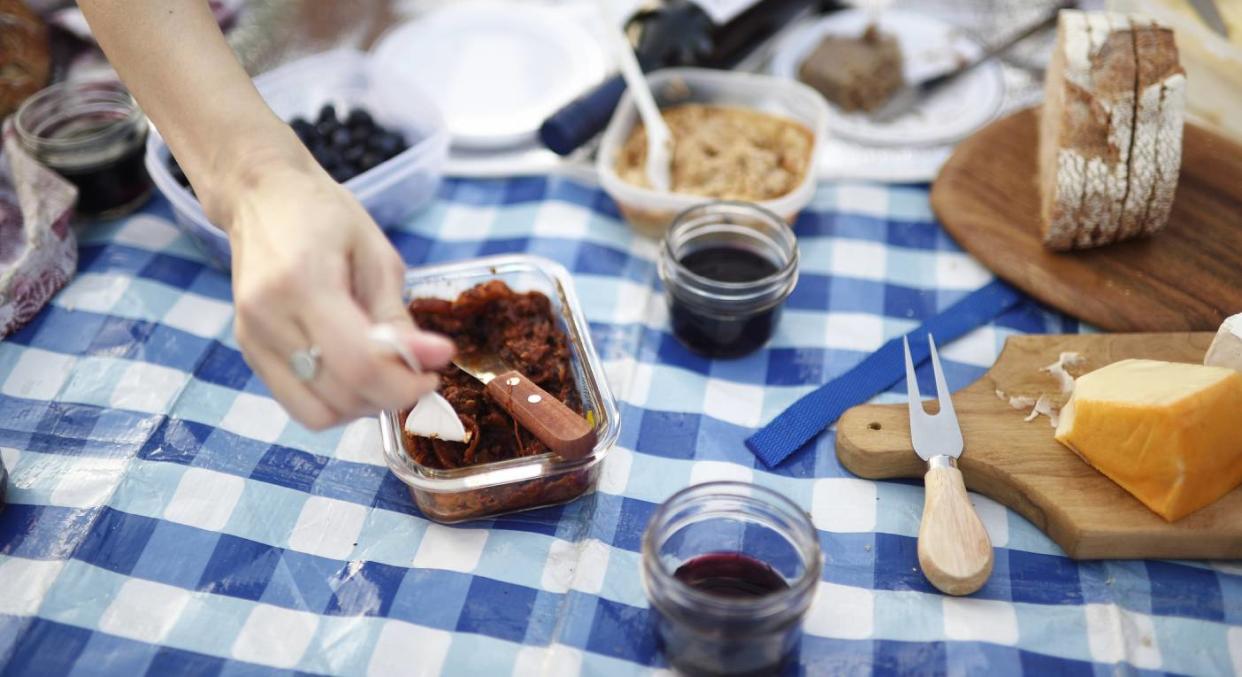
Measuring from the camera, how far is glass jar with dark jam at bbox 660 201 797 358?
1846 millimetres

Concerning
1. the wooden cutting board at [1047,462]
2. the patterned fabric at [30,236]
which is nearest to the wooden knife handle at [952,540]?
the wooden cutting board at [1047,462]

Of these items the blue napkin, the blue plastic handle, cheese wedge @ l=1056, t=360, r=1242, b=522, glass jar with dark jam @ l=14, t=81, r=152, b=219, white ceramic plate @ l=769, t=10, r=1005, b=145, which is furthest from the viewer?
white ceramic plate @ l=769, t=10, r=1005, b=145

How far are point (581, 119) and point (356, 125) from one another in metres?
0.56

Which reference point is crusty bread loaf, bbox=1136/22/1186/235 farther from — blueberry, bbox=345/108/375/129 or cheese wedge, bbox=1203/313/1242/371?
blueberry, bbox=345/108/375/129

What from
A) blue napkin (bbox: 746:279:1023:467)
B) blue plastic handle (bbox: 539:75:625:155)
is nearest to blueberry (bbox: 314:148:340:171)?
blue plastic handle (bbox: 539:75:625:155)

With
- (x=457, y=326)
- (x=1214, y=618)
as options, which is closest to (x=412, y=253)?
(x=457, y=326)

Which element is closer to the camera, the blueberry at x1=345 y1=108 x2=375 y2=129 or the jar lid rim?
the jar lid rim

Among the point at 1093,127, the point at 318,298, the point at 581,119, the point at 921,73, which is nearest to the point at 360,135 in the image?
the point at 581,119

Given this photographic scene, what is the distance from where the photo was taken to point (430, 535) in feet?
5.33

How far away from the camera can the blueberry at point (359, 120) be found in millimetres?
2260

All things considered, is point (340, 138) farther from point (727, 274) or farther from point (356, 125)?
point (727, 274)

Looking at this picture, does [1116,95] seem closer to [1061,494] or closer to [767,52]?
[1061,494]

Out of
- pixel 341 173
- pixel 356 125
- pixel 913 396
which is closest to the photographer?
pixel 913 396

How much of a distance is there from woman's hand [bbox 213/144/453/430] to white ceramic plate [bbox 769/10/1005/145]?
5.20 feet
